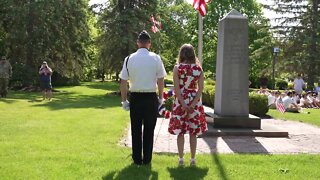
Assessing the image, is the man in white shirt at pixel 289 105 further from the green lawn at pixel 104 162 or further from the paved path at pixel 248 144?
the green lawn at pixel 104 162

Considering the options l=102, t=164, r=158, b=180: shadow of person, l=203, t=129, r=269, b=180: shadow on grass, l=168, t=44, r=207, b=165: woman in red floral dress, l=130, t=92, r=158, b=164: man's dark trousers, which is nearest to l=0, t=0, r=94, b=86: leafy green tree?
l=203, t=129, r=269, b=180: shadow on grass

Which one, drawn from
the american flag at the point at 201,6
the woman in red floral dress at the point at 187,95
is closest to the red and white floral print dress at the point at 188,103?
the woman in red floral dress at the point at 187,95

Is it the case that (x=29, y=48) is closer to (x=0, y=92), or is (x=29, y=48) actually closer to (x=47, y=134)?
(x=0, y=92)

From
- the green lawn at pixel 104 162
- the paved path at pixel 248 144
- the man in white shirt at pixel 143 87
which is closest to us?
the green lawn at pixel 104 162

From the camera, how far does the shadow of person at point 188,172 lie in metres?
5.97

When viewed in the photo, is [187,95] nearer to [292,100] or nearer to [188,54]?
[188,54]

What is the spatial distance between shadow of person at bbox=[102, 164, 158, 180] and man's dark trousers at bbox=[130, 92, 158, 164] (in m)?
0.21

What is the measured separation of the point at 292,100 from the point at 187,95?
1270cm

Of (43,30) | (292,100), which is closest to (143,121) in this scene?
(292,100)

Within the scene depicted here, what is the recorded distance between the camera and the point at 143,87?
6375mm

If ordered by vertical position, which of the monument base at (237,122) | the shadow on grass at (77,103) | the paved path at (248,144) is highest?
the monument base at (237,122)

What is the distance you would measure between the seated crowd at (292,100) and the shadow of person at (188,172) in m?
12.2

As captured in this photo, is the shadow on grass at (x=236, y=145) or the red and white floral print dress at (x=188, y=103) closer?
the red and white floral print dress at (x=188, y=103)

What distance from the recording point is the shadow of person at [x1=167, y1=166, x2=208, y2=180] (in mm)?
5975
